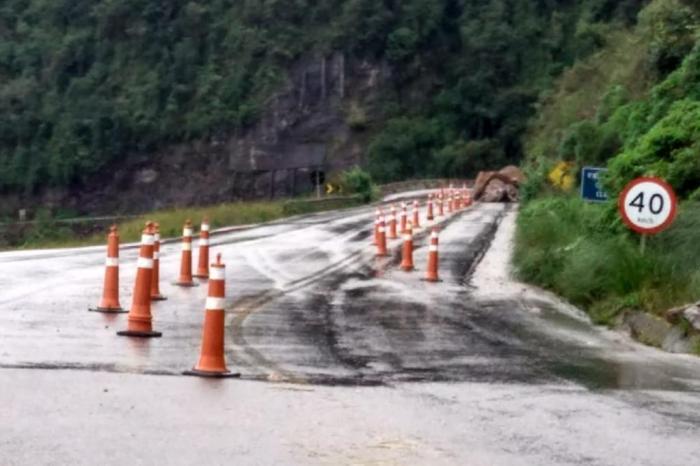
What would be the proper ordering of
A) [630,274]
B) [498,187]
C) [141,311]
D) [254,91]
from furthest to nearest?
[254,91]
[498,187]
[630,274]
[141,311]

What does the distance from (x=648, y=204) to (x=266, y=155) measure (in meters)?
88.3

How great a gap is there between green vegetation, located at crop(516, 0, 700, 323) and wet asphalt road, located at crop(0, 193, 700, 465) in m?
0.64

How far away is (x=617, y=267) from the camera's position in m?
18.7

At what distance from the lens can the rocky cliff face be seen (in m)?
104

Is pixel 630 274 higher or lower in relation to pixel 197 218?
higher

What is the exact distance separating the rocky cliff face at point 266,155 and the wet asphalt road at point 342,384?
82.7m

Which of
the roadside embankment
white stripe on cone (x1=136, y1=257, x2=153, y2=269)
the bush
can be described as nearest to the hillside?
the bush

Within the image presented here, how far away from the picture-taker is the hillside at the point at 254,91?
A: 105 meters

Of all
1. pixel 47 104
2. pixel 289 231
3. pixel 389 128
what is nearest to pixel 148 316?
pixel 289 231

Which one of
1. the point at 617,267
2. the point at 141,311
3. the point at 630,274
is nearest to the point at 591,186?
the point at 617,267

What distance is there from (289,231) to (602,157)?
11413 mm

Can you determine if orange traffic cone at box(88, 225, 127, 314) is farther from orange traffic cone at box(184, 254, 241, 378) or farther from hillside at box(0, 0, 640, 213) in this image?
Result: hillside at box(0, 0, 640, 213)

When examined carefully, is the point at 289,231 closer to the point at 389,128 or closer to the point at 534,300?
the point at 534,300

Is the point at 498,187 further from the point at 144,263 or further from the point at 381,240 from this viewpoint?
the point at 144,263
